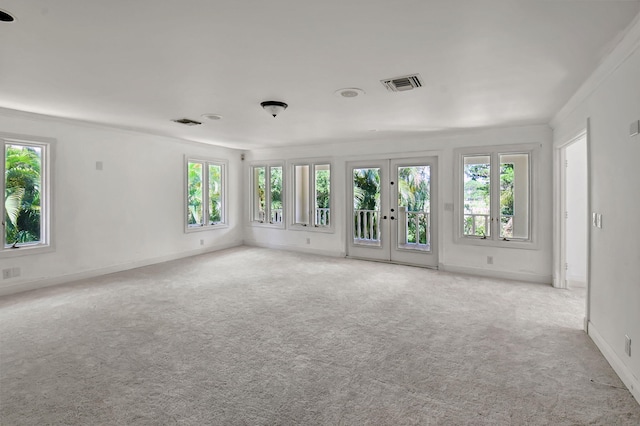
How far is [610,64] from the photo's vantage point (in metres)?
2.62

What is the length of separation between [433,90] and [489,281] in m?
3.25

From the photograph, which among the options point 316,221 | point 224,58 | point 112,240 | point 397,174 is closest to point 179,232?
point 112,240

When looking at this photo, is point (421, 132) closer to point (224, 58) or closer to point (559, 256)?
point (559, 256)

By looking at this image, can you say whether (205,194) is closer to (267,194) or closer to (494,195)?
(267,194)

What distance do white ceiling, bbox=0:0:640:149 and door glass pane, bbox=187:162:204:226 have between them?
278 centimetres

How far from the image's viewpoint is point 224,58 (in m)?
2.67

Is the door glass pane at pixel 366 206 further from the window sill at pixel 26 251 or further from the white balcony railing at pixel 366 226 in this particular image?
the window sill at pixel 26 251

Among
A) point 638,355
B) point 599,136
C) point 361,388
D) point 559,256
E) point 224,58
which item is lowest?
point 361,388

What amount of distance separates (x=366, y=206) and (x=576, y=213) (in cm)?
340

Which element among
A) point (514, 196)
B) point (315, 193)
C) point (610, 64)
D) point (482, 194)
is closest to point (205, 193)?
point (315, 193)

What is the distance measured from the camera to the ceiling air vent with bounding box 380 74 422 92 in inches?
122

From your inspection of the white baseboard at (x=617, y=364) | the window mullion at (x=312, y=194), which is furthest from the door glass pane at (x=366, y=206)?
the white baseboard at (x=617, y=364)

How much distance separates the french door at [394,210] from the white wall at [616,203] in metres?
2.99

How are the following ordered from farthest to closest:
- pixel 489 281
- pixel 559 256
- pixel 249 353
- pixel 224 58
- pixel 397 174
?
pixel 397 174, pixel 489 281, pixel 559 256, pixel 249 353, pixel 224 58
